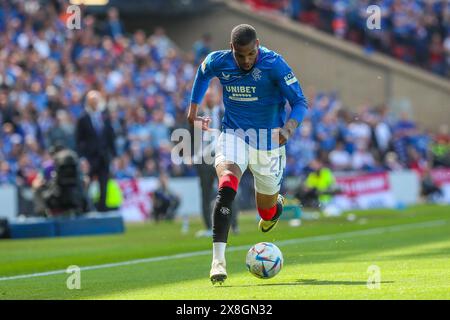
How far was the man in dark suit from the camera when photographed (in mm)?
21297

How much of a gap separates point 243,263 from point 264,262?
8.59 feet

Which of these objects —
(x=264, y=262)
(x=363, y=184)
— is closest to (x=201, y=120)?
(x=264, y=262)

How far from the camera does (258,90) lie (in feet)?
35.3

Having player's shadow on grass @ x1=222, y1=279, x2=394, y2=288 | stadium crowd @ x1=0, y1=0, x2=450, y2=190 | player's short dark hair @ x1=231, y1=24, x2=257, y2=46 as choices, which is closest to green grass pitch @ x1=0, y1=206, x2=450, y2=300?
player's shadow on grass @ x1=222, y1=279, x2=394, y2=288

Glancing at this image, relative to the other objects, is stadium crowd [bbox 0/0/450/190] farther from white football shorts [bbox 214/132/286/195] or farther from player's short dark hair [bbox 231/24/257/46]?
player's short dark hair [bbox 231/24/257/46]

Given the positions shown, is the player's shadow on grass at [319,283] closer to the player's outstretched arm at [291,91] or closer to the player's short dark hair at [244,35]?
the player's outstretched arm at [291,91]

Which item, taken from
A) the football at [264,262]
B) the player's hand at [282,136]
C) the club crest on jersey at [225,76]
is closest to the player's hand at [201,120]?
the club crest on jersey at [225,76]

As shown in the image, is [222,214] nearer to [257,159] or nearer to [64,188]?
[257,159]

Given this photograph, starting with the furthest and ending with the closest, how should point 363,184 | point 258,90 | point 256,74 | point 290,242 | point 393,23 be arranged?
point 393,23
point 363,184
point 290,242
point 258,90
point 256,74

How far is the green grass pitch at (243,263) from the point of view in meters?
9.37

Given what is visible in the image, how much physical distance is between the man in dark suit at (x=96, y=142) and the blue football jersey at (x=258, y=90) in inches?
411

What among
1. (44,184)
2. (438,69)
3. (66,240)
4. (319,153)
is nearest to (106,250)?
(66,240)

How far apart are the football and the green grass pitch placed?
0.33 ft
